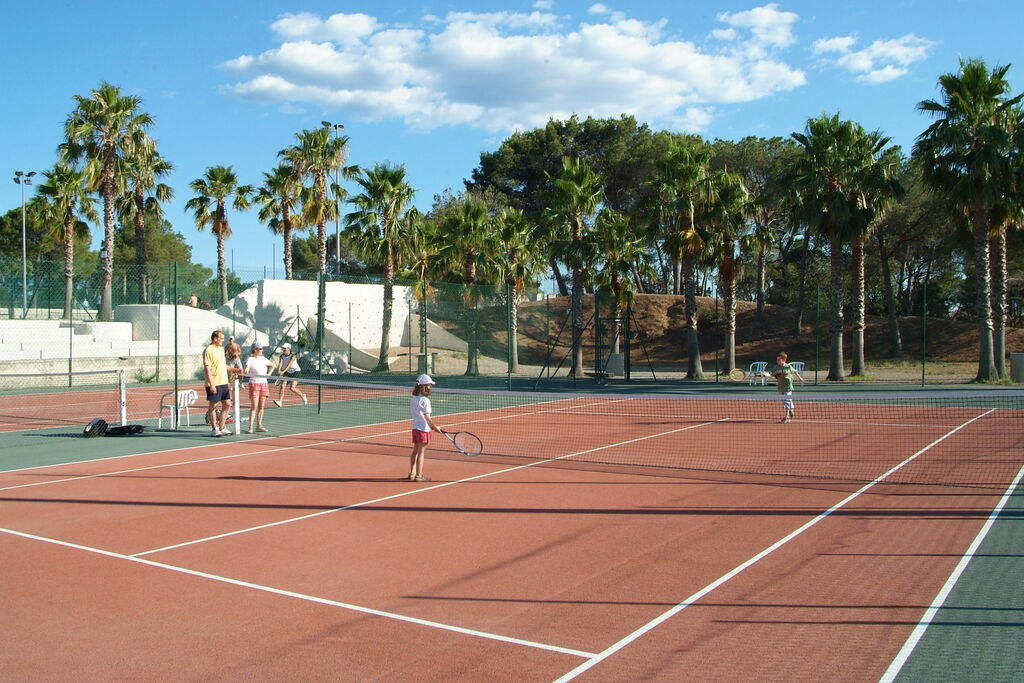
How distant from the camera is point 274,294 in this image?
36.3m

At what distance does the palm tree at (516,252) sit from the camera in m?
33.7

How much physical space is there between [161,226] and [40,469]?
6443cm

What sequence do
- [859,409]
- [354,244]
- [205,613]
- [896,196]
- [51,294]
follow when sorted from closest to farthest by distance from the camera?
1. [205,613]
2. [859,409]
3. [896,196]
4. [51,294]
5. [354,244]

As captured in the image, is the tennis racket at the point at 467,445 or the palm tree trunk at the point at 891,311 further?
the palm tree trunk at the point at 891,311

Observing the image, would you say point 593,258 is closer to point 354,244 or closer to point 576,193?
point 576,193

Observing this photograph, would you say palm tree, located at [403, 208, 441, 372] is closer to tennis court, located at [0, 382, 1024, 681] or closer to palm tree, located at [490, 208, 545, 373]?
palm tree, located at [490, 208, 545, 373]

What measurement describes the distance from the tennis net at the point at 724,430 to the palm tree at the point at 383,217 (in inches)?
363

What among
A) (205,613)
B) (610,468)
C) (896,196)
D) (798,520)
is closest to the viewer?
(205,613)

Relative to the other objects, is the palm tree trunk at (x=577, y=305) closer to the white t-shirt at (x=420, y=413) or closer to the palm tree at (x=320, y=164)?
the palm tree at (x=320, y=164)

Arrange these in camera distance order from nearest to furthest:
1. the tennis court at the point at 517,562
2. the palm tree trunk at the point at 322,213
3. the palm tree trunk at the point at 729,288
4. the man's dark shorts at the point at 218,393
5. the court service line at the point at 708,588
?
the court service line at the point at 708,588 < the tennis court at the point at 517,562 < the man's dark shorts at the point at 218,393 < the palm tree trunk at the point at 729,288 < the palm tree trunk at the point at 322,213

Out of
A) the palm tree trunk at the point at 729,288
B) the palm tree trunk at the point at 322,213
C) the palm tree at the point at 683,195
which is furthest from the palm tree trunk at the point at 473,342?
the palm tree trunk at the point at 322,213

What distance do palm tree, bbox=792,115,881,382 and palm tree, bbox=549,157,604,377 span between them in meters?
7.70

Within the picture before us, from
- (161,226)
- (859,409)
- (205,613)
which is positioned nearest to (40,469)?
(205,613)

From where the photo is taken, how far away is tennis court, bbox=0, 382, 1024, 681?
17.1 ft
